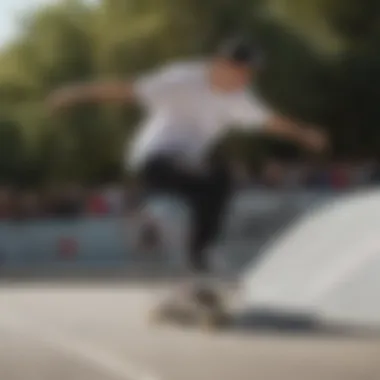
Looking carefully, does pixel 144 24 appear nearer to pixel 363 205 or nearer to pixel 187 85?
pixel 187 85

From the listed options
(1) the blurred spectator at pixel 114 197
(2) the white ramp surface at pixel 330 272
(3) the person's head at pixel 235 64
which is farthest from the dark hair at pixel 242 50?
(2) the white ramp surface at pixel 330 272

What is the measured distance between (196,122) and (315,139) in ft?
0.78

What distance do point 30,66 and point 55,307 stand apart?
2.18 feet

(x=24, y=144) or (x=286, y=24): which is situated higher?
(x=286, y=24)

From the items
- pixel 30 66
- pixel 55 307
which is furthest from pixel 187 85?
pixel 55 307

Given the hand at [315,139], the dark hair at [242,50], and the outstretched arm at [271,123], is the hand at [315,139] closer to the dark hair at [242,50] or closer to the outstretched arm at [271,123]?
the outstretched arm at [271,123]

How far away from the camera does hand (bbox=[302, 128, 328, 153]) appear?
1.46 m

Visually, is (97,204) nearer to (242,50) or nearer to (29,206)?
(29,206)

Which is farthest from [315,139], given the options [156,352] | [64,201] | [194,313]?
[156,352]

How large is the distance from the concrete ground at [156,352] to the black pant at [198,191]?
0.64m

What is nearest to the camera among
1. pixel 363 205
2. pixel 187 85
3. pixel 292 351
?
pixel 292 351

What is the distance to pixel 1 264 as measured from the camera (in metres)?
1.40

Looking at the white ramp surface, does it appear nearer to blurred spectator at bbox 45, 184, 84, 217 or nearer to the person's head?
the person's head

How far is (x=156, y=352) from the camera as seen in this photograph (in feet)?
1.80
